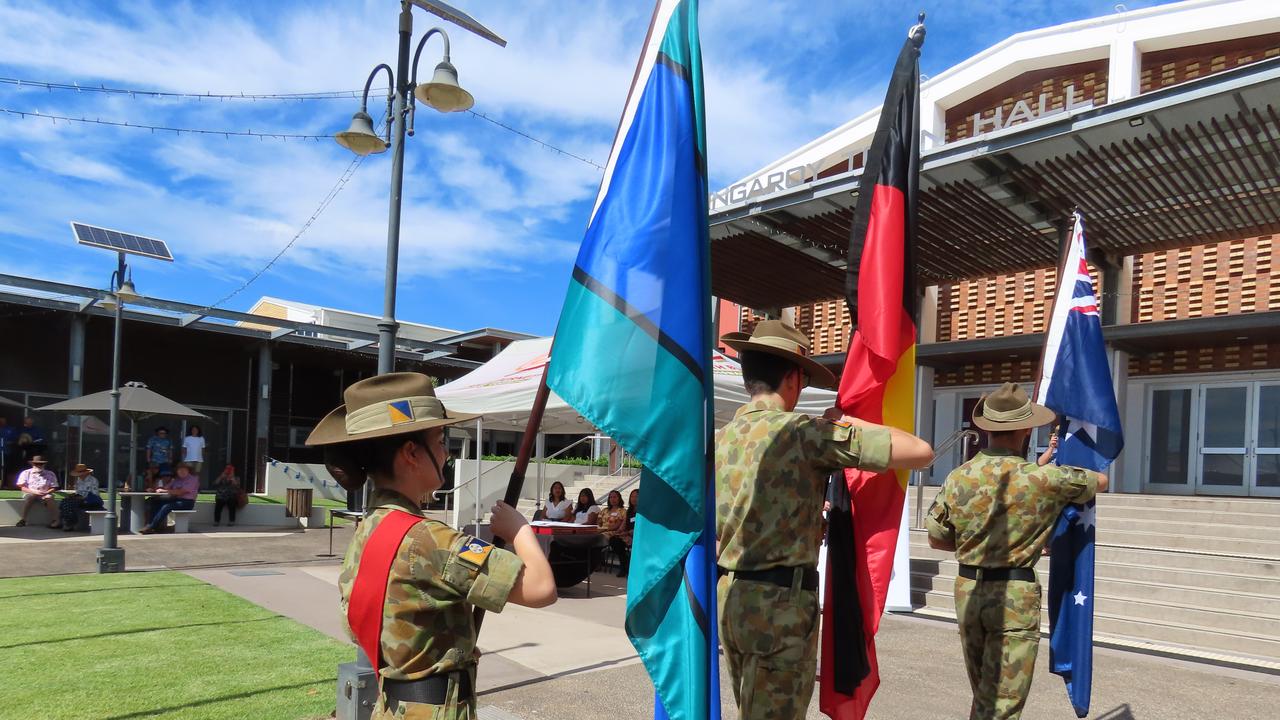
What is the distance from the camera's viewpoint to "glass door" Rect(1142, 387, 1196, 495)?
1568 centimetres

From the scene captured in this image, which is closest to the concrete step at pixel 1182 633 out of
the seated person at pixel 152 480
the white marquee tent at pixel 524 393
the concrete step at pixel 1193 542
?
the concrete step at pixel 1193 542

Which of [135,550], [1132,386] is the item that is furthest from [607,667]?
[1132,386]

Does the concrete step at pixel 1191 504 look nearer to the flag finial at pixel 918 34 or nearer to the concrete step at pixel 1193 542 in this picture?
the concrete step at pixel 1193 542

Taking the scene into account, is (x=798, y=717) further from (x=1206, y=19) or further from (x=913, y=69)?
(x=1206, y=19)

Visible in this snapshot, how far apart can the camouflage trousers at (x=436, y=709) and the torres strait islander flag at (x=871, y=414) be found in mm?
1847

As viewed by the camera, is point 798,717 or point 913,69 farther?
point 913,69

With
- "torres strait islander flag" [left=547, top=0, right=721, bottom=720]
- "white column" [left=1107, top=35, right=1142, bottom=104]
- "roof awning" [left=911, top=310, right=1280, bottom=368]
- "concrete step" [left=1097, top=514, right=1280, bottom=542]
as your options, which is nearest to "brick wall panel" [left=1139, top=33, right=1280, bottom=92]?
"white column" [left=1107, top=35, right=1142, bottom=104]

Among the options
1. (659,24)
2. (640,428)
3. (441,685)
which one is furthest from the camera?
(659,24)

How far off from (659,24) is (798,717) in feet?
A: 8.05

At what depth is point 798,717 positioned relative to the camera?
3.09 metres

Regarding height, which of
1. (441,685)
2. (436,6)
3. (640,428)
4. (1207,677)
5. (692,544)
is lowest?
(1207,677)

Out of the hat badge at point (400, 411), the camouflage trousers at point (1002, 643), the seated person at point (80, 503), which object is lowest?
the seated person at point (80, 503)

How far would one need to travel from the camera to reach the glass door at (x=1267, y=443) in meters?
14.6

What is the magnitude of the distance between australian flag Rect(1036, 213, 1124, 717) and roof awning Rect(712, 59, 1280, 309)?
5.61 metres
